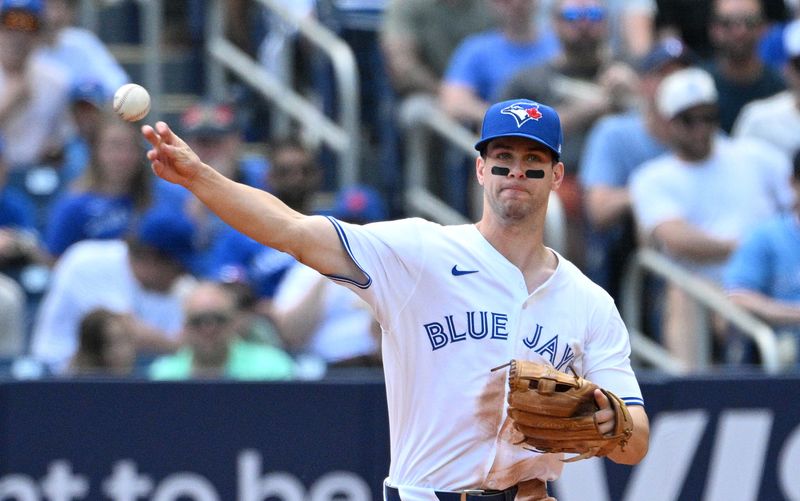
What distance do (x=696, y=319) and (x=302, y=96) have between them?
3926mm

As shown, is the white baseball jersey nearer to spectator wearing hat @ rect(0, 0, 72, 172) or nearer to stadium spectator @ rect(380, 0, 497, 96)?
spectator wearing hat @ rect(0, 0, 72, 172)

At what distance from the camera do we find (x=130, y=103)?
3990 millimetres

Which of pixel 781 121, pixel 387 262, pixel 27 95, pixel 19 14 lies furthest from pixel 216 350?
pixel 781 121

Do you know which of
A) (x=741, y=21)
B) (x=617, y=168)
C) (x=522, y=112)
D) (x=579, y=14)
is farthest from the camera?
(x=741, y=21)

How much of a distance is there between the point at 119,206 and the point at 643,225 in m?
2.93

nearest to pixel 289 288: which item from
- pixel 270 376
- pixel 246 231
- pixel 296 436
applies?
pixel 270 376

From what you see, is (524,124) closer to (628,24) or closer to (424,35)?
(424,35)

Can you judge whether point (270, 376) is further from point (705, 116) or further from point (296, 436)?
point (705, 116)

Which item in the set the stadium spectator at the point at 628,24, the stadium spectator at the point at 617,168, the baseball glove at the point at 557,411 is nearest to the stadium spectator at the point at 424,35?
the stadium spectator at the point at 628,24

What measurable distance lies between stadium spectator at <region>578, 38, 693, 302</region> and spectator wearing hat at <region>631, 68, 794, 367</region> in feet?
0.48

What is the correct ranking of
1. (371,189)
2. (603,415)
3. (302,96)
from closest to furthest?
(603,415), (371,189), (302,96)

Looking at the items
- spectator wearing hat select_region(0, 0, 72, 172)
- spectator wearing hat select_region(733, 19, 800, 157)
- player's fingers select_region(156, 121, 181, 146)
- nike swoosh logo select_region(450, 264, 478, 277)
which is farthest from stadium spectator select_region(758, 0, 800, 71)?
player's fingers select_region(156, 121, 181, 146)

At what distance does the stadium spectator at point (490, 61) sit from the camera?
9.10 m

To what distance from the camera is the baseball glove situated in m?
4.18
